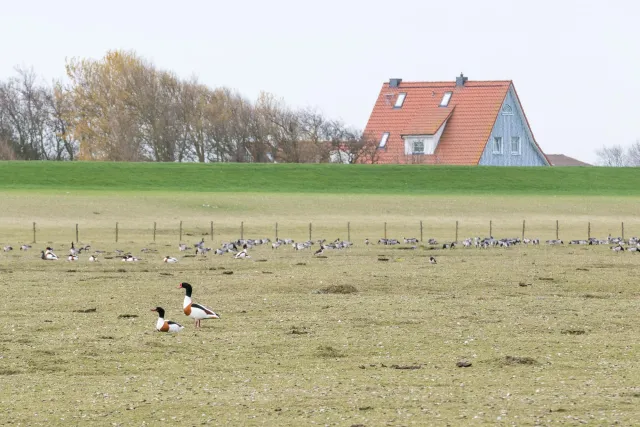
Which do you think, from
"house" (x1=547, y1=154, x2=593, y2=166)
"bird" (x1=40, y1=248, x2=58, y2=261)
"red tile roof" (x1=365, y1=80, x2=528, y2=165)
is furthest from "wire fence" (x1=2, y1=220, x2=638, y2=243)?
"house" (x1=547, y1=154, x2=593, y2=166)

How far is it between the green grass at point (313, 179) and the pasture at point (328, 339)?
27.2 m

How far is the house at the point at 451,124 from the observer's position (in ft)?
295

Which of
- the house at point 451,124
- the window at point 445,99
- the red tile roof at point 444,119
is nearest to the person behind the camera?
the red tile roof at point 444,119

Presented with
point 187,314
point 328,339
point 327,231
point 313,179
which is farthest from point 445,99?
point 328,339

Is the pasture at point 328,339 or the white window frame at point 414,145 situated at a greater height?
the white window frame at point 414,145

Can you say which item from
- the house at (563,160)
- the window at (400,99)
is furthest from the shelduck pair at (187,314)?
the house at (563,160)

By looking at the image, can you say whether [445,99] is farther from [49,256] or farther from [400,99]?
[49,256]

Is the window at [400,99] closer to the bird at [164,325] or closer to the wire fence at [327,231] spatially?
the wire fence at [327,231]

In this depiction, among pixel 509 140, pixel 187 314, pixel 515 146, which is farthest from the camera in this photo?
pixel 515 146

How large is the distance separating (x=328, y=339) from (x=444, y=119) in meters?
72.0

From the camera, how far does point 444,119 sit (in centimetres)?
9006

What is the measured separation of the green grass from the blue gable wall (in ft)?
42.1

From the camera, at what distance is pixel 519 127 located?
94.6 metres

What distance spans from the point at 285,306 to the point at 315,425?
34.0 ft
